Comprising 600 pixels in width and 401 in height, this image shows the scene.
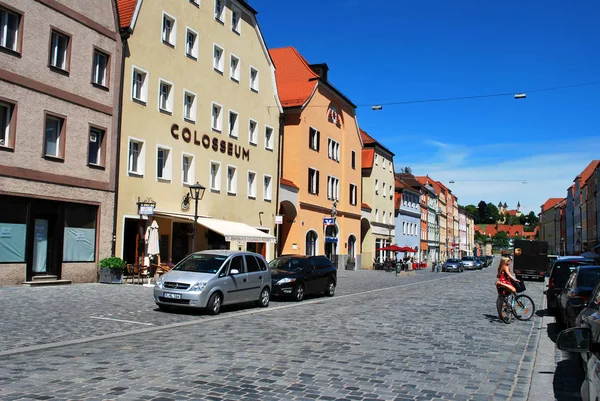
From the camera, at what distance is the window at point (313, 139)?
4516 cm

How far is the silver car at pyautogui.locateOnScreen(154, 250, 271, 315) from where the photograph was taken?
51.3ft

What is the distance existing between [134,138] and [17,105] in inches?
249

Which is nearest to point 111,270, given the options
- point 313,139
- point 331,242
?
point 313,139

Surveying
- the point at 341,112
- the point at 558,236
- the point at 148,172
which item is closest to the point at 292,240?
the point at 341,112

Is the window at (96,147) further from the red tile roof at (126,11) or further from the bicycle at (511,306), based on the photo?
the bicycle at (511,306)

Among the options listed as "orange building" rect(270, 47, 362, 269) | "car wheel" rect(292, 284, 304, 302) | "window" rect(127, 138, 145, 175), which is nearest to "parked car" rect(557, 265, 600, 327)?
"car wheel" rect(292, 284, 304, 302)

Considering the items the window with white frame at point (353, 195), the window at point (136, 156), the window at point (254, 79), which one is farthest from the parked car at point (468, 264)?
the window at point (136, 156)

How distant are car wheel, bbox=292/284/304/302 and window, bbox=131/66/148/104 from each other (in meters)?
11.6

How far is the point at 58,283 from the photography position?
22.1 m

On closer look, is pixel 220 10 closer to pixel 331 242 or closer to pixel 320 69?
pixel 320 69

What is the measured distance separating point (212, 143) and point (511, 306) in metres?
20.5

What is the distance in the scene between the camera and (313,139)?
150ft

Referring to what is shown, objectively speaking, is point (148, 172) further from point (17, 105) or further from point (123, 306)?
point (123, 306)

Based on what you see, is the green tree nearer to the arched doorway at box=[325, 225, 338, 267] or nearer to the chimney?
the arched doorway at box=[325, 225, 338, 267]
